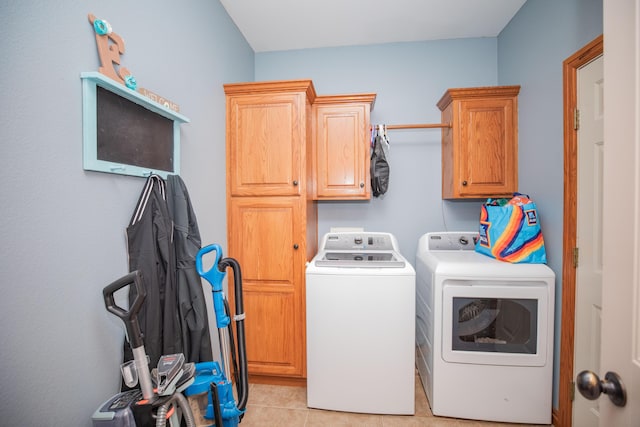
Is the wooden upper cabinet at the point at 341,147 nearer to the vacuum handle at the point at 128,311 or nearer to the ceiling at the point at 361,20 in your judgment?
the ceiling at the point at 361,20

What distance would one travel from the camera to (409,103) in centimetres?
246

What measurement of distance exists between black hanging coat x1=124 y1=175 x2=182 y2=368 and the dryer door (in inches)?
60.2

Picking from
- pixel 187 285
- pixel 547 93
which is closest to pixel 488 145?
pixel 547 93

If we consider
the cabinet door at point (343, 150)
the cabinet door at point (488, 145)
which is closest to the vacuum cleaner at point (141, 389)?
the cabinet door at point (343, 150)

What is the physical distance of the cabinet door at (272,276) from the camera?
1973 millimetres

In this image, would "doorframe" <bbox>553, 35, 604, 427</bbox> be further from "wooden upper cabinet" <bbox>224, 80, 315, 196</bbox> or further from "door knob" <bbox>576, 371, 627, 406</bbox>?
"wooden upper cabinet" <bbox>224, 80, 315, 196</bbox>

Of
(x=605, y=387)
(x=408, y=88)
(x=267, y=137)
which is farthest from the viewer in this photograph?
(x=408, y=88)

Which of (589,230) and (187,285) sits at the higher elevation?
(589,230)

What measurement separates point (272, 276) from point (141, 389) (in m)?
1.11

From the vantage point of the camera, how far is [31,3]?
81 cm

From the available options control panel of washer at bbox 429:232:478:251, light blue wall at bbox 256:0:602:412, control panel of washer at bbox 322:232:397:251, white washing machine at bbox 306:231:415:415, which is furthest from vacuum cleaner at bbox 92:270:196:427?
control panel of washer at bbox 429:232:478:251

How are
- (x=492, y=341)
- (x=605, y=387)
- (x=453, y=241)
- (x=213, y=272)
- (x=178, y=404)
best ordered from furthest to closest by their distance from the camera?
1. (x=453, y=241)
2. (x=492, y=341)
3. (x=213, y=272)
4. (x=178, y=404)
5. (x=605, y=387)

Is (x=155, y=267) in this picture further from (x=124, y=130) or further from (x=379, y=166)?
(x=379, y=166)

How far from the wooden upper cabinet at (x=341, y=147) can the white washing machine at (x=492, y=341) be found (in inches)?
36.3
